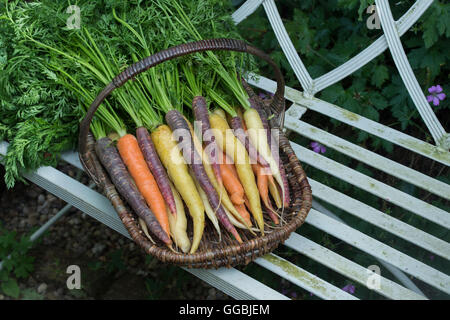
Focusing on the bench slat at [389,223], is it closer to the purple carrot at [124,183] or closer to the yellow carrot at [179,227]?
the yellow carrot at [179,227]

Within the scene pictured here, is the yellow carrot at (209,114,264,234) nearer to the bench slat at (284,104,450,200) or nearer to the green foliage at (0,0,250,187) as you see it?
the green foliage at (0,0,250,187)

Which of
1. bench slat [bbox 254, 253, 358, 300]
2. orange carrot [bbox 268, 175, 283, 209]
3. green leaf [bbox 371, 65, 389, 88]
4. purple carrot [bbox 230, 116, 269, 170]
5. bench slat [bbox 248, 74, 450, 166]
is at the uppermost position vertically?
green leaf [bbox 371, 65, 389, 88]

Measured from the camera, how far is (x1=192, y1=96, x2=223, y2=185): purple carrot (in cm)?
150

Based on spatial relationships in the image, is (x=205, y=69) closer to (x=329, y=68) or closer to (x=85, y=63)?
(x=85, y=63)

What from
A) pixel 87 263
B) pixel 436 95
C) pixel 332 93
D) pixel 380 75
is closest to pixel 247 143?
pixel 332 93

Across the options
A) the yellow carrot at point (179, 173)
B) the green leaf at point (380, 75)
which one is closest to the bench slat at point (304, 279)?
the yellow carrot at point (179, 173)

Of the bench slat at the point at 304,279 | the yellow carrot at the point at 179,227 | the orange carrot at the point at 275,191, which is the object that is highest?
the orange carrot at the point at 275,191

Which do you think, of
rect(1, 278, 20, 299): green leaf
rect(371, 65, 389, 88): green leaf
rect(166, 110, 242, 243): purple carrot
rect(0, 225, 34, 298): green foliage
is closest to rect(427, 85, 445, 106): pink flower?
rect(371, 65, 389, 88): green leaf

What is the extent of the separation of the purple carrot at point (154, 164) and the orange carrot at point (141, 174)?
13 millimetres

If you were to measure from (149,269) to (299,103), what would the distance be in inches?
40.4

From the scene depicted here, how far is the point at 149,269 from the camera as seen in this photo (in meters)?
2.22

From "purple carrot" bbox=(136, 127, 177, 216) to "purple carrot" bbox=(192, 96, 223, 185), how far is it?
157mm

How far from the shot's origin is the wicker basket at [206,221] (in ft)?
4.38

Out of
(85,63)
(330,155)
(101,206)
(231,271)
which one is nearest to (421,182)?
(330,155)
